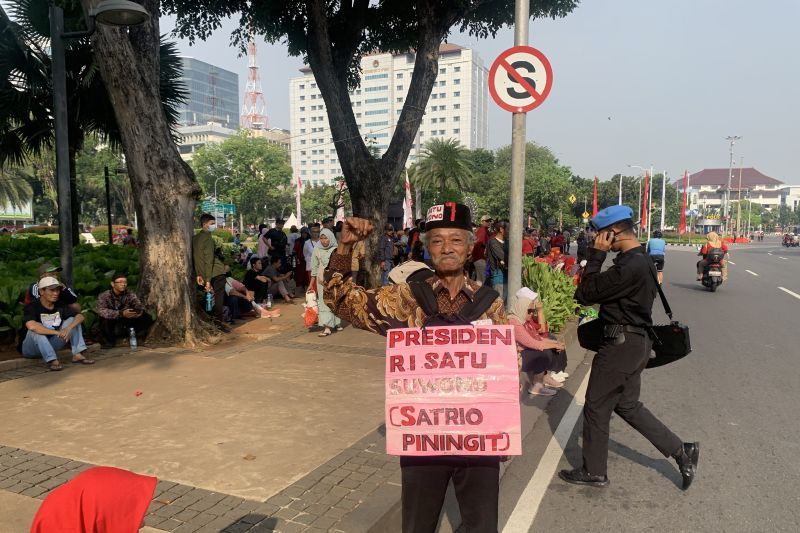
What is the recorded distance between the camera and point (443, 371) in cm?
213

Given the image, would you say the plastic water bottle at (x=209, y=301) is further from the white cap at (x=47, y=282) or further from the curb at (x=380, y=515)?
the curb at (x=380, y=515)

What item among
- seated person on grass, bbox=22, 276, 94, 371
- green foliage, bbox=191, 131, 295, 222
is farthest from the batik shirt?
green foliage, bbox=191, 131, 295, 222

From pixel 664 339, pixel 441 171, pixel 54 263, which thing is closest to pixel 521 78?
pixel 664 339

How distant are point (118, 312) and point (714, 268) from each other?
560 inches

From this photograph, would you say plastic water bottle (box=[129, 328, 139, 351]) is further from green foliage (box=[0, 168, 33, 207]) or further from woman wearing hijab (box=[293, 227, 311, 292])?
green foliage (box=[0, 168, 33, 207])

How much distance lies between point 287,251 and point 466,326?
48.5ft

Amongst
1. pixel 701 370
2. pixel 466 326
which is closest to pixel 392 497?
pixel 466 326

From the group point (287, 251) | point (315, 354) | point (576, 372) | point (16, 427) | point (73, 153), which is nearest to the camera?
point (16, 427)

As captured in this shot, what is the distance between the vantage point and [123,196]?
6206cm

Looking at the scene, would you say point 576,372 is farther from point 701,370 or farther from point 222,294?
point 222,294

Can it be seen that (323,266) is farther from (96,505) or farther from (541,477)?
(96,505)

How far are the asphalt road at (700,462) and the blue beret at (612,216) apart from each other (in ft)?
6.00

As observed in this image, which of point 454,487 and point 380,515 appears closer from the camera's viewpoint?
point 454,487

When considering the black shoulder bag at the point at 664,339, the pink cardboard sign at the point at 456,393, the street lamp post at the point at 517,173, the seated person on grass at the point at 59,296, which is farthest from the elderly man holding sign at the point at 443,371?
the seated person on grass at the point at 59,296
